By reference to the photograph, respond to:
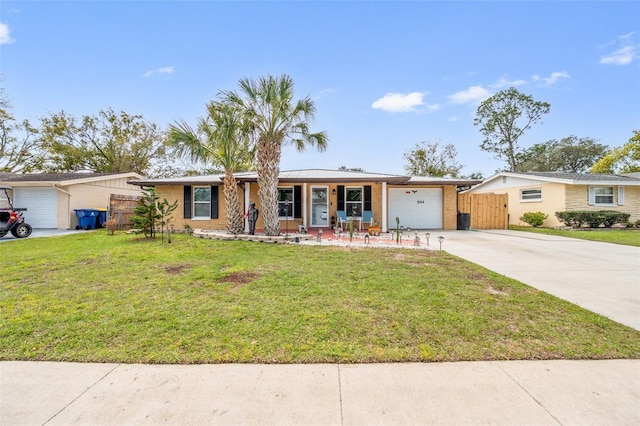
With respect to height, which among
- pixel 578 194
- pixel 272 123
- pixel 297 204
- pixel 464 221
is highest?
pixel 272 123

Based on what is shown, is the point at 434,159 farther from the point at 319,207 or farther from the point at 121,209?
the point at 121,209

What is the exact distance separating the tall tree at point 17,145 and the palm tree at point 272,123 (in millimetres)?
24142

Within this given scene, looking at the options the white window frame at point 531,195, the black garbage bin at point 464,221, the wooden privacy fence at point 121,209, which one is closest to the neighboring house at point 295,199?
the black garbage bin at point 464,221

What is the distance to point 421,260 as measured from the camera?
6.64 metres

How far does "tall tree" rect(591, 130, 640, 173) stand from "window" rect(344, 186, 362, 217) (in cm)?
2821

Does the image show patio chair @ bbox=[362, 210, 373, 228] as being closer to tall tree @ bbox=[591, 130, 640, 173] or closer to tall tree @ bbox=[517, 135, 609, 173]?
tall tree @ bbox=[517, 135, 609, 173]

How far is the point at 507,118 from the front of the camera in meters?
31.1

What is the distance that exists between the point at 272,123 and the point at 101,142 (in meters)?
24.3

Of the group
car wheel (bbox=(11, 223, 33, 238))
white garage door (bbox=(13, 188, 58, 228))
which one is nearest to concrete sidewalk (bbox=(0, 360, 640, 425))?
car wheel (bbox=(11, 223, 33, 238))

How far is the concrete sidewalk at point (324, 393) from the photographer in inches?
75.0

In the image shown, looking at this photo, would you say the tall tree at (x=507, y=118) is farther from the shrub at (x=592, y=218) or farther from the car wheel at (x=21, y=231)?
the car wheel at (x=21, y=231)

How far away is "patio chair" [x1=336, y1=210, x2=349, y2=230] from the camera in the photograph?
13.2 m

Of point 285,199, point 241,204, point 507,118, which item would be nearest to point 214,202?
point 241,204

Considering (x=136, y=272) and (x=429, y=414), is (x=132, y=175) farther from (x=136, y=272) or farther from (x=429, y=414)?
(x=429, y=414)
